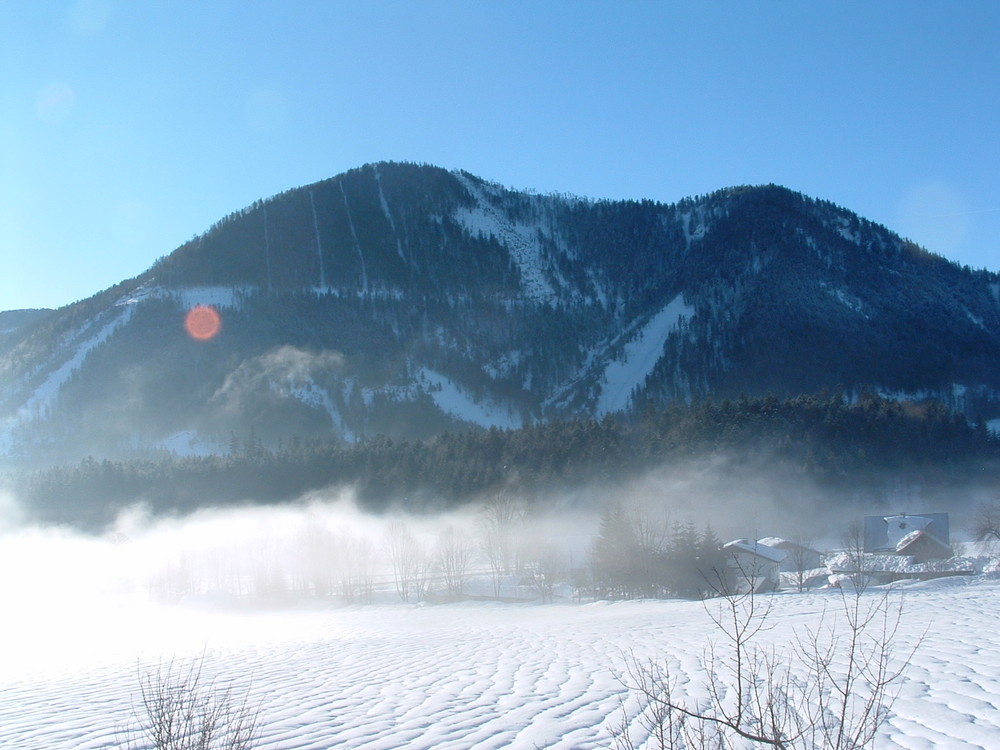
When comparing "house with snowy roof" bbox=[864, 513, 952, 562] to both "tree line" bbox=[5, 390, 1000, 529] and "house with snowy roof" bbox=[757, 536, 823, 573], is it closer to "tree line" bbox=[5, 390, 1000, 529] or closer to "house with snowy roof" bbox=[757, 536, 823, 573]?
"house with snowy roof" bbox=[757, 536, 823, 573]

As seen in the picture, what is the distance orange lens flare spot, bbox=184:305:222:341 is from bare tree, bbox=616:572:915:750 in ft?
592

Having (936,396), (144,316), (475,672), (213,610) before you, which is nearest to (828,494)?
(213,610)

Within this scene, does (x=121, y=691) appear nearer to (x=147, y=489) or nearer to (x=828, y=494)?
(x=828, y=494)

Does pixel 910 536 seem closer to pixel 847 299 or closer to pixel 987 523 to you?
pixel 987 523

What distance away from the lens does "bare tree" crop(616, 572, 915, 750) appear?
5.94 meters

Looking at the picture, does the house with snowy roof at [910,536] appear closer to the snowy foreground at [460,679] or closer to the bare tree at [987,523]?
the bare tree at [987,523]

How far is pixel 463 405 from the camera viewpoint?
18050 cm

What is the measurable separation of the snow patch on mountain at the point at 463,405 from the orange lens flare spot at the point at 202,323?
5052 centimetres

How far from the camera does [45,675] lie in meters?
21.1

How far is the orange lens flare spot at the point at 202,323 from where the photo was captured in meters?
183

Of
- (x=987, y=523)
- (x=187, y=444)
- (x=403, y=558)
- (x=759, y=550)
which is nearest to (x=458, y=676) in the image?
(x=759, y=550)

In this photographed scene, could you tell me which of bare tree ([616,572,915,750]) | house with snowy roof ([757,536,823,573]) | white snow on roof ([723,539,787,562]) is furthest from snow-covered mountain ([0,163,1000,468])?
bare tree ([616,572,915,750])

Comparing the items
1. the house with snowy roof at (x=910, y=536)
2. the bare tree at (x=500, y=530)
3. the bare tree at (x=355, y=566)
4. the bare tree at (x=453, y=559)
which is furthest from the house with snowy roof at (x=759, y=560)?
the bare tree at (x=355, y=566)

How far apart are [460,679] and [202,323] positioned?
615 feet
